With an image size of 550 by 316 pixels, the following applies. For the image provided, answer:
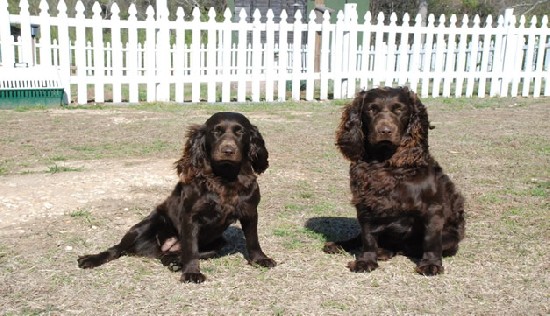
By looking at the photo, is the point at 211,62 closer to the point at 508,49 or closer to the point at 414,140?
the point at 508,49

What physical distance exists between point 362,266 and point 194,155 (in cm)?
125

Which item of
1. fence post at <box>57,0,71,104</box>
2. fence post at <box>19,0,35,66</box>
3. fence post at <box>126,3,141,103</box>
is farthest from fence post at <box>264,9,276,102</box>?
fence post at <box>19,0,35,66</box>

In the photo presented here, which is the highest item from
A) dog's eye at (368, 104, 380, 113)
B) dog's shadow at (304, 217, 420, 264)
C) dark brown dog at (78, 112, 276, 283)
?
dog's eye at (368, 104, 380, 113)

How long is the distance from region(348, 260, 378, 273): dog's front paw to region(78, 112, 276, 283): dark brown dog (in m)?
0.50

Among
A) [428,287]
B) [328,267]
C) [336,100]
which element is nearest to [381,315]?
[428,287]

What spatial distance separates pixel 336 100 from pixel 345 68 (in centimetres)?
87

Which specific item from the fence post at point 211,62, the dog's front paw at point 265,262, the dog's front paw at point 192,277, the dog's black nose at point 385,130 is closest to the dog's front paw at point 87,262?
the dog's front paw at point 192,277

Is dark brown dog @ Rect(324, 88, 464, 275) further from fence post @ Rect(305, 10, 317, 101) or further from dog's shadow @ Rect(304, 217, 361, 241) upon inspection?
fence post @ Rect(305, 10, 317, 101)

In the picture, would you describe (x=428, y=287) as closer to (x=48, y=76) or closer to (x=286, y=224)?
(x=286, y=224)

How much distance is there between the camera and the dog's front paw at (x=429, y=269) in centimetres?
360

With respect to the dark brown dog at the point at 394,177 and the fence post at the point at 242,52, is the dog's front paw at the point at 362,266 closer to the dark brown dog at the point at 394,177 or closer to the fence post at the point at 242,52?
the dark brown dog at the point at 394,177

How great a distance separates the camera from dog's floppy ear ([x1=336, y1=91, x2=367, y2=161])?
3.74 metres

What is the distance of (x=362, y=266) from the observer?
3689mm

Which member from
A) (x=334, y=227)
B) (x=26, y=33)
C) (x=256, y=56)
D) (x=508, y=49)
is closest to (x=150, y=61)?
(x=256, y=56)
